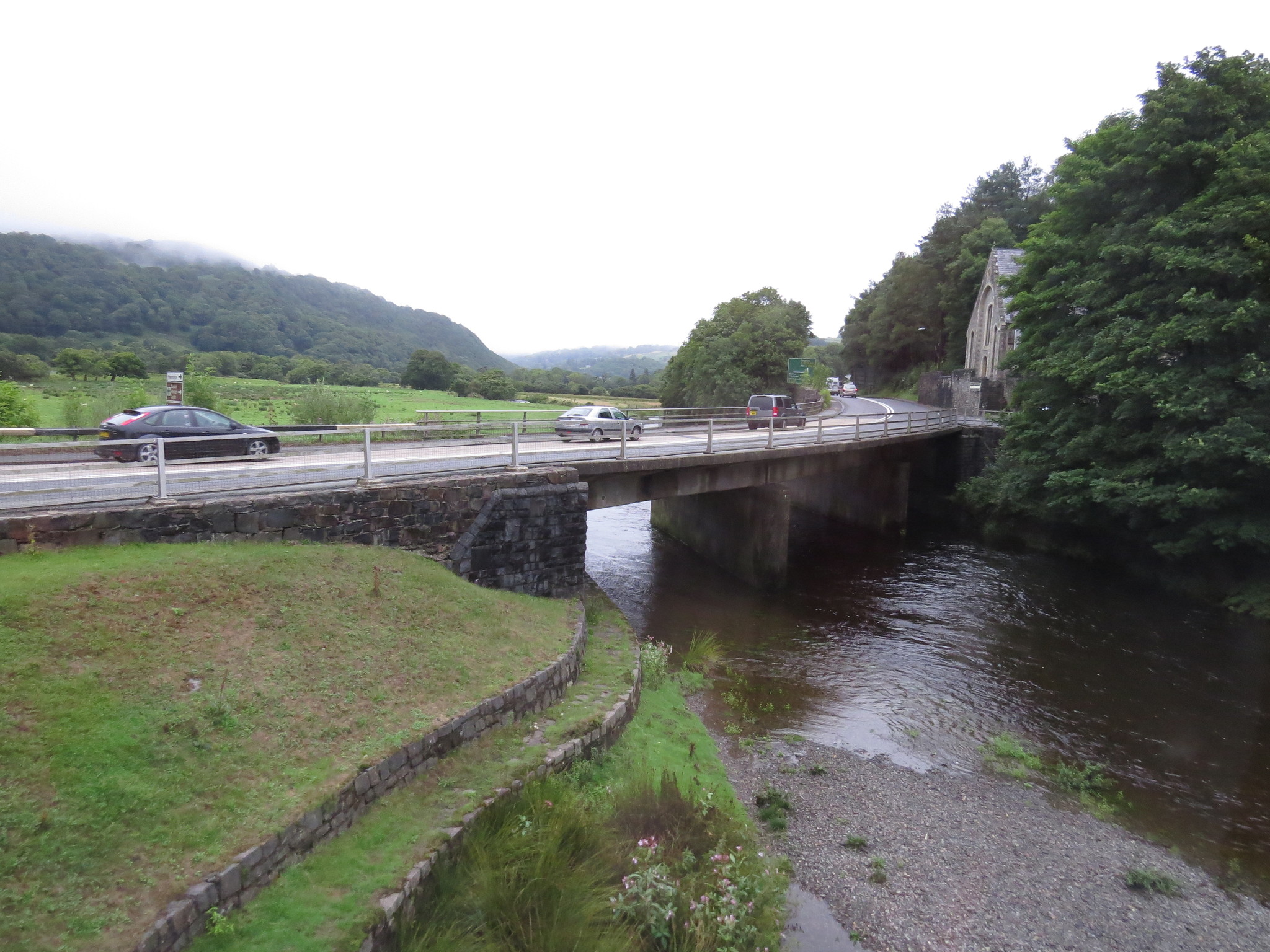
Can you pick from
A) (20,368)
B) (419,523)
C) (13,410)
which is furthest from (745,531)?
(20,368)

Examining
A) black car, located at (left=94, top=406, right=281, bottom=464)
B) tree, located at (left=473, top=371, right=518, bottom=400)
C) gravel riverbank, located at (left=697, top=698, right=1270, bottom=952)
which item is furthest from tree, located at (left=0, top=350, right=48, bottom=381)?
gravel riverbank, located at (left=697, top=698, right=1270, bottom=952)

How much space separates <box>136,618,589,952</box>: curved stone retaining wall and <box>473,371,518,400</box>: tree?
179ft

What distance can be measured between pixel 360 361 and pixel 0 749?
371 feet

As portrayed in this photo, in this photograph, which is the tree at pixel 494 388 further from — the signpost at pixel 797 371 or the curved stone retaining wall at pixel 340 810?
the curved stone retaining wall at pixel 340 810

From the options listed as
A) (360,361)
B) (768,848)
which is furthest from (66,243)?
(768,848)

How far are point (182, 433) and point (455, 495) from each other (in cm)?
623

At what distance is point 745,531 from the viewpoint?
2198 cm

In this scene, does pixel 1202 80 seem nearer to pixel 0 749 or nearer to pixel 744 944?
pixel 744 944

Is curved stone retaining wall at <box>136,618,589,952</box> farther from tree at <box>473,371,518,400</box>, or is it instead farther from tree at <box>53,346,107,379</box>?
tree at <box>473,371,518,400</box>

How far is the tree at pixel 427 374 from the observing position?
2879 inches

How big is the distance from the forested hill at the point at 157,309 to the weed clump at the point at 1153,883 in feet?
251

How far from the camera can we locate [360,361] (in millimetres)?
108812

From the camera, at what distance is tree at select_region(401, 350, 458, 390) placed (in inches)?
2879

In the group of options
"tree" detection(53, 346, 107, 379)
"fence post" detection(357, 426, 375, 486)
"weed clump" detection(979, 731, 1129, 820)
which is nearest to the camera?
"weed clump" detection(979, 731, 1129, 820)
